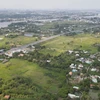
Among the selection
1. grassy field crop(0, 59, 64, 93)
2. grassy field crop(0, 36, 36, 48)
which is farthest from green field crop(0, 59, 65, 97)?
grassy field crop(0, 36, 36, 48)

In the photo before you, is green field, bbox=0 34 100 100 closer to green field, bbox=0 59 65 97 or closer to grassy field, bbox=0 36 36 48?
green field, bbox=0 59 65 97

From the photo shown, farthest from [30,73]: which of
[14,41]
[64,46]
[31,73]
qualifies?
[14,41]

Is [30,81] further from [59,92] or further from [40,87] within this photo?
[59,92]

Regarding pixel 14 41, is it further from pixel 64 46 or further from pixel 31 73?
pixel 31 73

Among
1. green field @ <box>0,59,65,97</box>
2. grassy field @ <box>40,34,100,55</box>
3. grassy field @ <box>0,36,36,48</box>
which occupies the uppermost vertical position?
grassy field @ <box>0,36,36,48</box>

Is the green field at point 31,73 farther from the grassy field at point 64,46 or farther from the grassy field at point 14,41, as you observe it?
the grassy field at point 14,41

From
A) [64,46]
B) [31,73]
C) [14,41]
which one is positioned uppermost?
[14,41]

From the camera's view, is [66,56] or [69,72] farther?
[66,56]

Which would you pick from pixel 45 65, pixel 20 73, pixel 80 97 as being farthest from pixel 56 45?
pixel 80 97

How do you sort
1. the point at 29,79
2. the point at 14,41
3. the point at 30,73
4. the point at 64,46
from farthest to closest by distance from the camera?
the point at 14,41
the point at 64,46
the point at 30,73
the point at 29,79

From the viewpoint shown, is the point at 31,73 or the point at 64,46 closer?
the point at 31,73

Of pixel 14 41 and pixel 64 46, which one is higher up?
pixel 14 41
